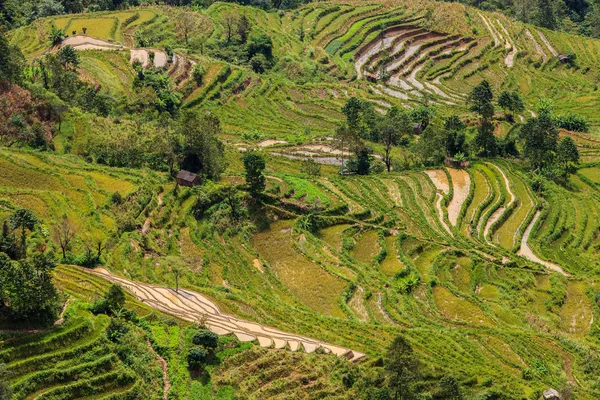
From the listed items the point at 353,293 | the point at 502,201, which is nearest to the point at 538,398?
the point at 353,293

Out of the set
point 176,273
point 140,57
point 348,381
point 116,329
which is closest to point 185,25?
point 140,57

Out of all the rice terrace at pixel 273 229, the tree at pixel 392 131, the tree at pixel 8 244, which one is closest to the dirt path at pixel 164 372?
the rice terrace at pixel 273 229

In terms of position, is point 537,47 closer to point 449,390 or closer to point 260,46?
point 260,46

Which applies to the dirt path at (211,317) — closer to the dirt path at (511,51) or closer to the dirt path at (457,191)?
the dirt path at (457,191)

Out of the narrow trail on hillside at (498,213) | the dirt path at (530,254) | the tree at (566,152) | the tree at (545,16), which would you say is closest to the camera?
the dirt path at (530,254)

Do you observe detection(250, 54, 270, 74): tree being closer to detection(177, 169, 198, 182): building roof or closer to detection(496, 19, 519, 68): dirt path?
detection(496, 19, 519, 68): dirt path

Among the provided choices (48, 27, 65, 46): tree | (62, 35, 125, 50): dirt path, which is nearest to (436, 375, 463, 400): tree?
(62, 35, 125, 50): dirt path
